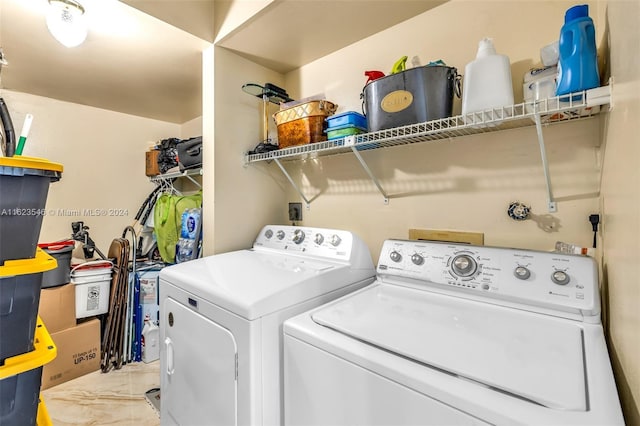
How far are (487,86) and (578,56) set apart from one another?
26 cm

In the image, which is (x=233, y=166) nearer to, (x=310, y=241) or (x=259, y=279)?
(x=310, y=241)

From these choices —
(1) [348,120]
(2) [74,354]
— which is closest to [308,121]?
(1) [348,120]

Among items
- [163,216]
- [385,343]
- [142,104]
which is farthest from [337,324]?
[142,104]

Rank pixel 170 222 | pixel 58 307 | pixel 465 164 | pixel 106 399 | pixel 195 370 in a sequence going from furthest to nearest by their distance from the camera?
pixel 170 222 → pixel 58 307 → pixel 106 399 → pixel 465 164 → pixel 195 370

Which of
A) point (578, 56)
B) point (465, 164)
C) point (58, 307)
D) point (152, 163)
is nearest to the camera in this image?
point (578, 56)

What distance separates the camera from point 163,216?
281 cm

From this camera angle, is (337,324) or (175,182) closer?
(337,324)

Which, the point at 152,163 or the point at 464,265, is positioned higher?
the point at 152,163

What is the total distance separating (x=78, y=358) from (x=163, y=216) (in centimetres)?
127

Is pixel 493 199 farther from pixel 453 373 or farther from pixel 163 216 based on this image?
pixel 163 216

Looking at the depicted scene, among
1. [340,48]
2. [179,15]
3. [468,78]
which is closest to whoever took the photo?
[468,78]

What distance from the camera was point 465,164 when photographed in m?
1.44

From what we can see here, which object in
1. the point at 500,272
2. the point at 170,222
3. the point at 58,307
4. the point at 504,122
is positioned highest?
the point at 504,122

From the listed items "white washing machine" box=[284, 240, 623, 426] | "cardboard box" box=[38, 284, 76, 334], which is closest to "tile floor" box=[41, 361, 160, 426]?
"cardboard box" box=[38, 284, 76, 334]
